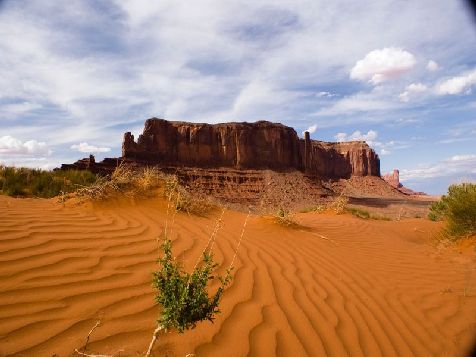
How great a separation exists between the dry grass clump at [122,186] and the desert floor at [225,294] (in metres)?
0.31

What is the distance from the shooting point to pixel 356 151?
11125 cm

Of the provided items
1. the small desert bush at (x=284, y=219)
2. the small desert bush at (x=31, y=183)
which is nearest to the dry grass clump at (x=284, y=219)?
the small desert bush at (x=284, y=219)

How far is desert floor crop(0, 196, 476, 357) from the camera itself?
262cm

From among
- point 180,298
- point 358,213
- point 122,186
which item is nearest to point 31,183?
point 122,186

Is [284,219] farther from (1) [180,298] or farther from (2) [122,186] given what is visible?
(1) [180,298]

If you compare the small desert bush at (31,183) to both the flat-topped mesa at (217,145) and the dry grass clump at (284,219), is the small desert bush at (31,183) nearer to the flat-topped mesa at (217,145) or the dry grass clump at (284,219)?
the dry grass clump at (284,219)

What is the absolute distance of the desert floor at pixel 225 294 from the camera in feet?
8.61

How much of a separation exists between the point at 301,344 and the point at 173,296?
125 centimetres

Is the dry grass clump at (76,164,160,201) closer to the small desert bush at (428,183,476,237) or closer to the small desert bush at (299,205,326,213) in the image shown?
the small desert bush at (428,183,476,237)

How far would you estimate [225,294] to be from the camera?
3621 mm

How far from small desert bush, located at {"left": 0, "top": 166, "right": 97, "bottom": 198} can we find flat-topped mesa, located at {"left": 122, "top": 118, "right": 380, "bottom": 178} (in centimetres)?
4927

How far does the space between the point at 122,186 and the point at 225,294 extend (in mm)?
4183

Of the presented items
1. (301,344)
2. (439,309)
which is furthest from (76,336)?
(439,309)

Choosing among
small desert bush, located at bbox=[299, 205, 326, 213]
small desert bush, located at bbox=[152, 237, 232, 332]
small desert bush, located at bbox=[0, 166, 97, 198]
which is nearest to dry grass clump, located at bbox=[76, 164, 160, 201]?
small desert bush, located at bbox=[0, 166, 97, 198]
